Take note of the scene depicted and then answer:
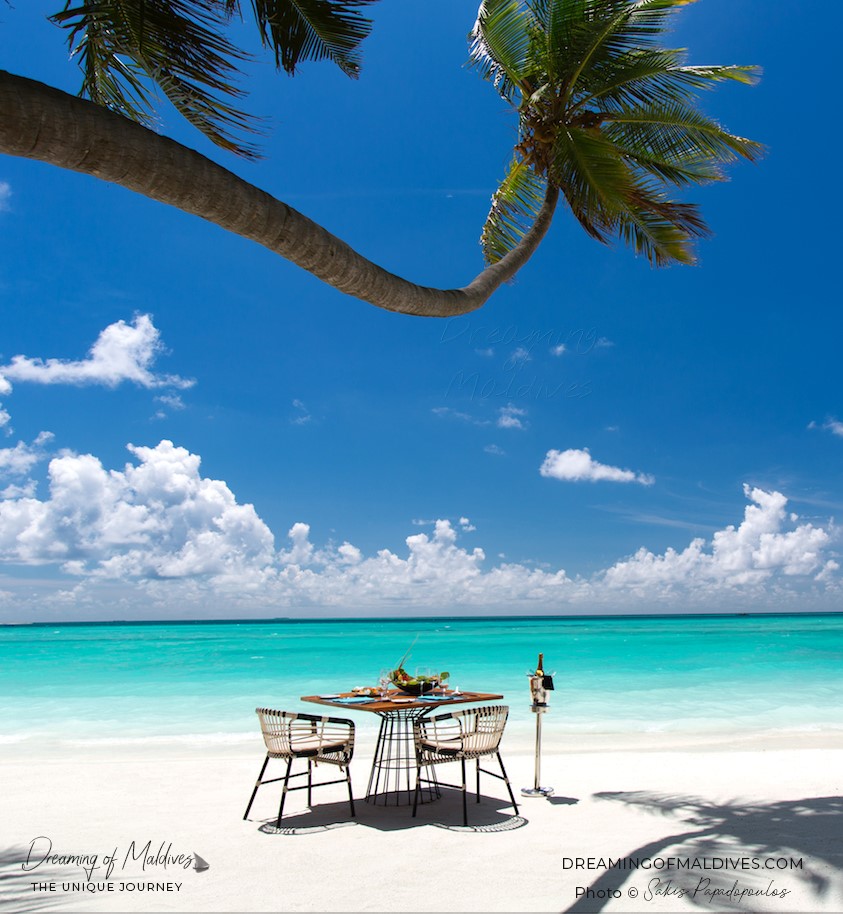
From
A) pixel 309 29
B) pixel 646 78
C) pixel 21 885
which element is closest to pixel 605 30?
pixel 646 78

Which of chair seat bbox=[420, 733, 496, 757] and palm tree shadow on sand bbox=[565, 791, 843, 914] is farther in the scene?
chair seat bbox=[420, 733, 496, 757]

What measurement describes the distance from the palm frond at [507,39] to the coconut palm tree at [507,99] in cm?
1

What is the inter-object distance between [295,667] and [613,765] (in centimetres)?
1928

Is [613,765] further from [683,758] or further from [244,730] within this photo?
[244,730]

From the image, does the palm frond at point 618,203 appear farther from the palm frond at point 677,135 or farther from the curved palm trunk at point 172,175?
the curved palm trunk at point 172,175

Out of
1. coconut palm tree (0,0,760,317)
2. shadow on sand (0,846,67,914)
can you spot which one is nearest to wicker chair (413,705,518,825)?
shadow on sand (0,846,67,914)

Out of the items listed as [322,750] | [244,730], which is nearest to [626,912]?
[322,750]

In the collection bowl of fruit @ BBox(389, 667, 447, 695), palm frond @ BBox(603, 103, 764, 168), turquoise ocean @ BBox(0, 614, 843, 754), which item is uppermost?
palm frond @ BBox(603, 103, 764, 168)

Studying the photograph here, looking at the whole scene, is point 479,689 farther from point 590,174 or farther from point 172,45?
point 172,45

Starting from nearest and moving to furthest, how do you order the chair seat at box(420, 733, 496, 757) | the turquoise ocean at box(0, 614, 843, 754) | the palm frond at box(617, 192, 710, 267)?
the chair seat at box(420, 733, 496, 757) → the palm frond at box(617, 192, 710, 267) → the turquoise ocean at box(0, 614, 843, 754)

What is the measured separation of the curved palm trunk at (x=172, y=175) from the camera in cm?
239

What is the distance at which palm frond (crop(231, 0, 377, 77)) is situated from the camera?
158 inches

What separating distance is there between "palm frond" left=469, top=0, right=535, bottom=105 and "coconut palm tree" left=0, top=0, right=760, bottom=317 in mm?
14

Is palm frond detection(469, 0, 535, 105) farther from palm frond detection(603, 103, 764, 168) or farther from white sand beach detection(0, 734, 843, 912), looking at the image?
white sand beach detection(0, 734, 843, 912)
